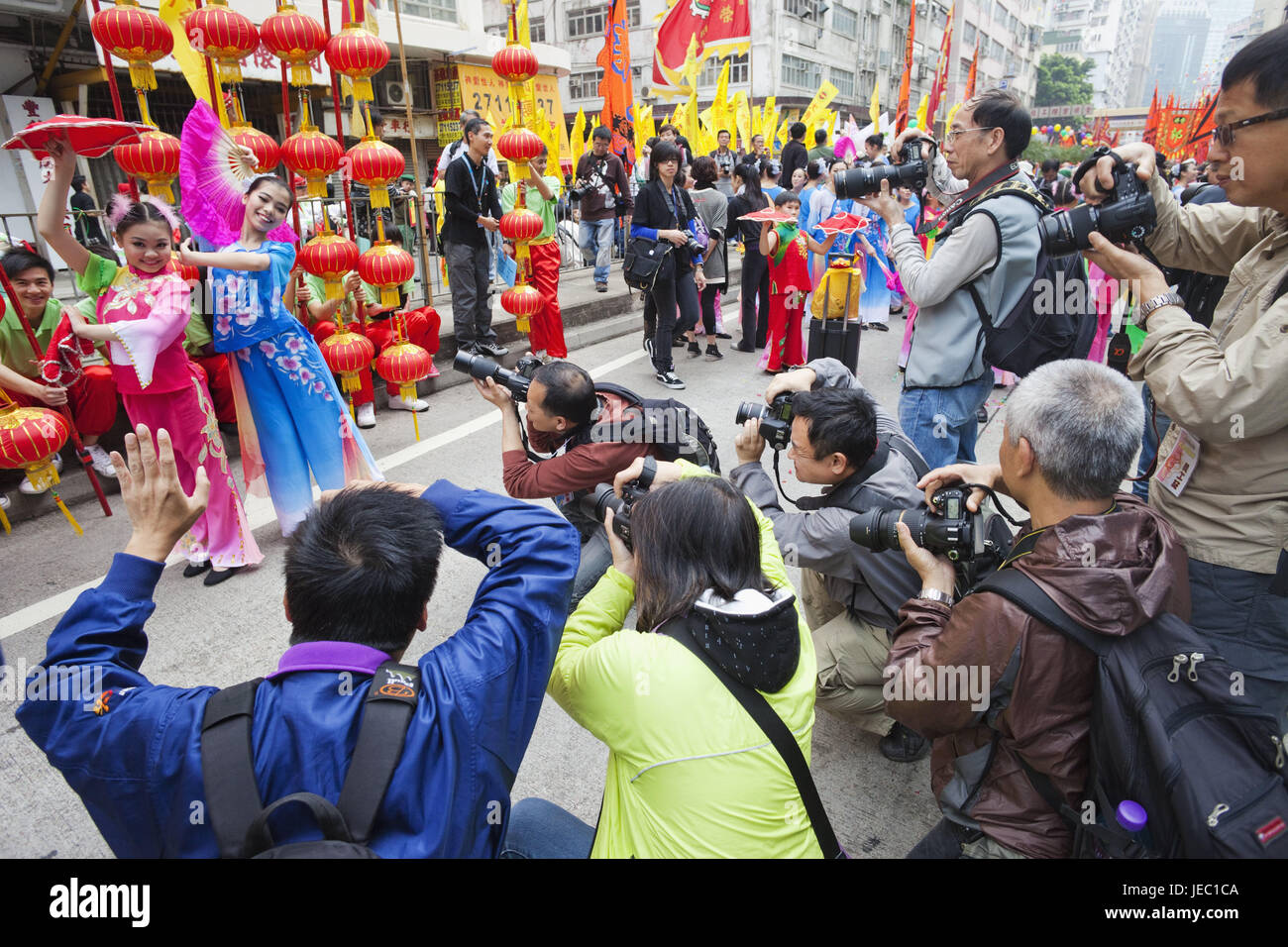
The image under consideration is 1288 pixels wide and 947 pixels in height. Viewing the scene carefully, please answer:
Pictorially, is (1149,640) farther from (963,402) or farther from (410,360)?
(410,360)

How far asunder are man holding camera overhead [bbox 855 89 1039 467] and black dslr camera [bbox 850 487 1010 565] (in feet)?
3.38

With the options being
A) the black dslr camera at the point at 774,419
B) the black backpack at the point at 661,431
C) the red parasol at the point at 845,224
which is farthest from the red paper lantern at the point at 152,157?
the red parasol at the point at 845,224

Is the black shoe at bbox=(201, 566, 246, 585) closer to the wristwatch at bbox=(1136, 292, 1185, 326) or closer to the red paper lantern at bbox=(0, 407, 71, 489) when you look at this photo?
the red paper lantern at bbox=(0, 407, 71, 489)

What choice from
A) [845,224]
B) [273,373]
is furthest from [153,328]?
[845,224]

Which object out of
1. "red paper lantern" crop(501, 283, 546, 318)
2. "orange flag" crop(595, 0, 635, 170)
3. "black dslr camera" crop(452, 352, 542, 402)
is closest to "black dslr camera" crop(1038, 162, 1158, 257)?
"black dslr camera" crop(452, 352, 542, 402)

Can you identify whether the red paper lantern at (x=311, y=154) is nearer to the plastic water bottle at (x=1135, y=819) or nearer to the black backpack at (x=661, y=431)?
the black backpack at (x=661, y=431)

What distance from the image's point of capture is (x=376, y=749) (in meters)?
0.98

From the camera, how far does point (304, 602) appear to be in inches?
44.7

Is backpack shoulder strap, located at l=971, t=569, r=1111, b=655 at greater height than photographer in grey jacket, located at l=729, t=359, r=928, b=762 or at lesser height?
greater

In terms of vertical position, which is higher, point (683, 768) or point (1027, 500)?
point (1027, 500)

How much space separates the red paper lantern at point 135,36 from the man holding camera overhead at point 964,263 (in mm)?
2772

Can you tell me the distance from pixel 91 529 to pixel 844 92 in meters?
39.4

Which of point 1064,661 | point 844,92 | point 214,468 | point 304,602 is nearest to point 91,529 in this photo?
point 214,468

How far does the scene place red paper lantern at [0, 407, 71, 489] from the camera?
2930mm
